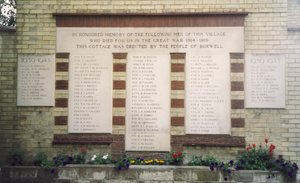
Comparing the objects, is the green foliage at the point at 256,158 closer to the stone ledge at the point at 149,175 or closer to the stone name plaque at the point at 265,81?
the stone ledge at the point at 149,175

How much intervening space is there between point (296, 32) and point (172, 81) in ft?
9.73

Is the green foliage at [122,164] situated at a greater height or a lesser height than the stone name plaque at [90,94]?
lesser

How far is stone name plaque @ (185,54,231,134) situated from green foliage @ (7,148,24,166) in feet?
12.2

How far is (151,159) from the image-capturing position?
815cm

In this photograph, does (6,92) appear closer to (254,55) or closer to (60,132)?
(60,132)

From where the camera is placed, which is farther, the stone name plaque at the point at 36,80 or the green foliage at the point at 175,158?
the stone name plaque at the point at 36,80

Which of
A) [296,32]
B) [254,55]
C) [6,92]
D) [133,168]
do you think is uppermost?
[296,32]

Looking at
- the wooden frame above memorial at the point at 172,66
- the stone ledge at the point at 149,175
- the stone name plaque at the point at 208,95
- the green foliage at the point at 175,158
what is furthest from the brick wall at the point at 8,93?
the stone name plaque at the point at 208,95

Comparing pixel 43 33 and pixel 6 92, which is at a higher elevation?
pixel 43 33

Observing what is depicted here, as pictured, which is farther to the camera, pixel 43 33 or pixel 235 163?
pixel 43 33

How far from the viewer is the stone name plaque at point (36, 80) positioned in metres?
8.41

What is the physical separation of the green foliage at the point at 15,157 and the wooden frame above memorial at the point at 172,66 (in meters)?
0.79

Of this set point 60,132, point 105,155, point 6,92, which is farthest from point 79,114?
point 6,92

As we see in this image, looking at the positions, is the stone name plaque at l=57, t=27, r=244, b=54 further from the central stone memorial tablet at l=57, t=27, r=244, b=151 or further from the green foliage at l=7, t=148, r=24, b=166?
the green foliage at l=7, t=148, r=24, b=166
